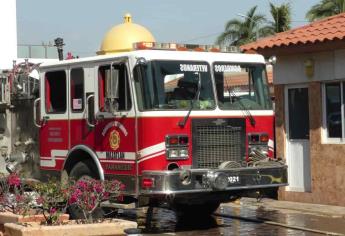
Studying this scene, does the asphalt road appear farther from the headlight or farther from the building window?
the building window

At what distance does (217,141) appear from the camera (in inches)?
391

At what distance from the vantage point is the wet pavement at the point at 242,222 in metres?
10.5

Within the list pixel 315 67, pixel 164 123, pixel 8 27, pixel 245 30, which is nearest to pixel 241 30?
pixel 245 30

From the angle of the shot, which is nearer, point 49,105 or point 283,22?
point 49,105

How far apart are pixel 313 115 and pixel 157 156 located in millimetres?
4695

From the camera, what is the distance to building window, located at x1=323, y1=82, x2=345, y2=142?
41.5 feet

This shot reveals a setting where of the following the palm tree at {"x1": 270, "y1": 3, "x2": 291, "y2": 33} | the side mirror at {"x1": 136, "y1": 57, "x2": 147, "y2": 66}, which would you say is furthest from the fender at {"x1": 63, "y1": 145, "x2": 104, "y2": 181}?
the palm tree at {"x1": 270, "y1": 3, "x2": 291, "y2": 33}

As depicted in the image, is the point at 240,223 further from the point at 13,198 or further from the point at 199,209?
the point at 13,198

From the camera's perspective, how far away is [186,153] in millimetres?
9617

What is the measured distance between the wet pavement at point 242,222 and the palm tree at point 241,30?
39637 mm

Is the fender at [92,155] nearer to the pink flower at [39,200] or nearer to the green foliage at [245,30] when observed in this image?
the pink flower at [39,200]

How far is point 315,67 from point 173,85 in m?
4.40

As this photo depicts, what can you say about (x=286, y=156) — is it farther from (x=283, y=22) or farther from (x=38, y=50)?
(x=283, y=22)

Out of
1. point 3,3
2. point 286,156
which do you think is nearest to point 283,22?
point 3,3
